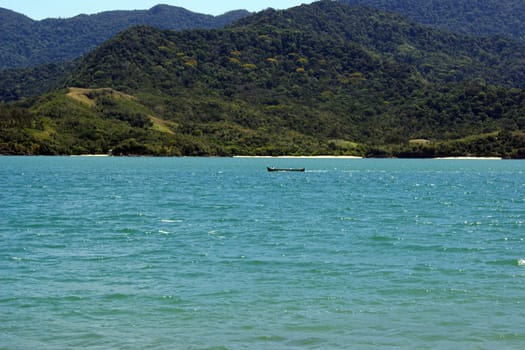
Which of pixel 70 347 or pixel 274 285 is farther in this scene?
pixel 274 285

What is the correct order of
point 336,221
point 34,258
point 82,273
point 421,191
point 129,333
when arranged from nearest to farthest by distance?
point 129,333
point 82,273
point 34,258
point 336,221
point 421,191

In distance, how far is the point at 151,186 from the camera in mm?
116938

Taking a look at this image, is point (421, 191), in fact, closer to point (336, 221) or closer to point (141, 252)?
point (336, 221)

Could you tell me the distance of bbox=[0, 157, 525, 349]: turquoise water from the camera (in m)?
26.7

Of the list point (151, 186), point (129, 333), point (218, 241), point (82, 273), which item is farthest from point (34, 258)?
point (151, 186)

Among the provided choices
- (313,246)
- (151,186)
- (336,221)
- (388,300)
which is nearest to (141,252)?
(313,246)

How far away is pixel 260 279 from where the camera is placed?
3638 centimetres

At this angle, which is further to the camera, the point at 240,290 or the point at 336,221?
the point at 336,221

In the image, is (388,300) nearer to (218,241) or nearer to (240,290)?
(240,290)

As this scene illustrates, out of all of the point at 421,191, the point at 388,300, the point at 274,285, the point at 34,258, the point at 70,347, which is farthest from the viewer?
the point at 421,191

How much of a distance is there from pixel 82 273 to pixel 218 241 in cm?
1462

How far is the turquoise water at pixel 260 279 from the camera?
26.7 metres

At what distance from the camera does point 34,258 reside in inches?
1657

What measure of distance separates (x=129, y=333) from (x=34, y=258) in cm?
1751
